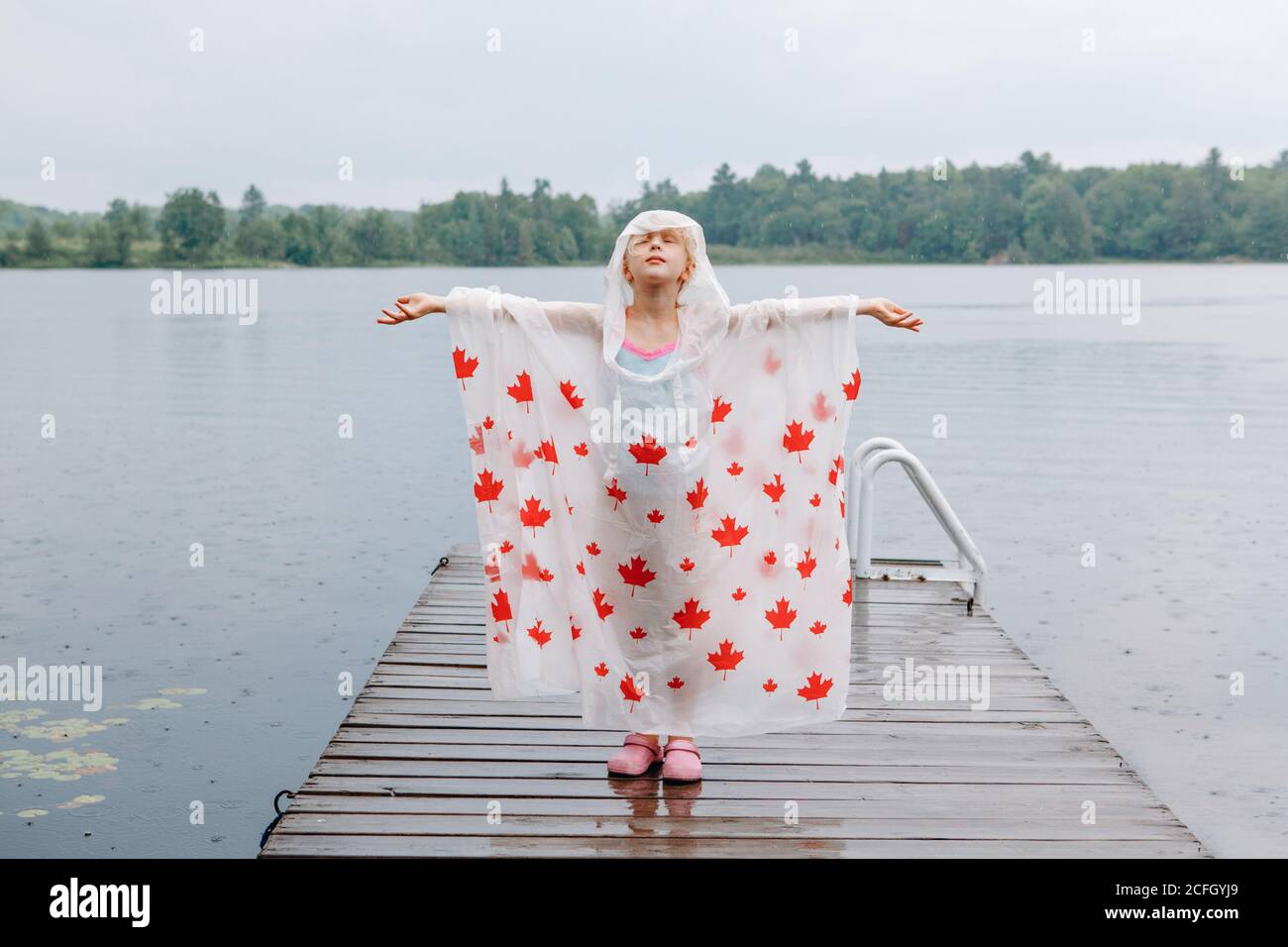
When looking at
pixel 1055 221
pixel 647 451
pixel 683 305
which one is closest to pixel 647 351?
pixel 683 305

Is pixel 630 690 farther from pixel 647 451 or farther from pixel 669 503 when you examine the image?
pixel 647 451

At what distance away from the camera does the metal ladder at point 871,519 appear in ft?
22.6

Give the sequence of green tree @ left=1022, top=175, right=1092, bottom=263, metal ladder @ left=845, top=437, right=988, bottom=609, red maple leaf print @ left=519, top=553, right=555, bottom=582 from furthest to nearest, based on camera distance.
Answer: green tree @ left=1022, top=175, right=1092, bottom=263 → metal ladder @ left=845, top=437, right=988, bottom=609 → red maple leaf print @ left=519, top=553, right=555, bottom=582

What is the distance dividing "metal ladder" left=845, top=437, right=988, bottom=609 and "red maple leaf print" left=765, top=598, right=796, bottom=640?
228 centimetres

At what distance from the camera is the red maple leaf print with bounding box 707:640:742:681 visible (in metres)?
4.42

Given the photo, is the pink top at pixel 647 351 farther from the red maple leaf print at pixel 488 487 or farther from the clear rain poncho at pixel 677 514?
the red maple leaf print at pixel 488 487

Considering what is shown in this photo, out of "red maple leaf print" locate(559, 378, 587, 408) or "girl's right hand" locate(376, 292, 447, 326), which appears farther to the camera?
"red maple leaf print" locate(559, 378, 587, 408)

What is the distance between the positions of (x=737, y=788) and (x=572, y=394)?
1.32 meters

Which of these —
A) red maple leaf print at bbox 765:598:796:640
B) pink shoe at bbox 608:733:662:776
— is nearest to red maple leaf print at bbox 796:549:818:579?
red maple leaf print at bbox 765:598:796:640

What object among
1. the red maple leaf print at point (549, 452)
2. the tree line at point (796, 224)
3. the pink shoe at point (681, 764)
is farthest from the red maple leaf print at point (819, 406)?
the tree line at point (796, 224)

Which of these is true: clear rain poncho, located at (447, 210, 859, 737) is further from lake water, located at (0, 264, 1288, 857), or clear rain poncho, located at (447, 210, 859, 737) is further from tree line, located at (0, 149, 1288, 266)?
tree line, located at (0, 149, 1288, 266)

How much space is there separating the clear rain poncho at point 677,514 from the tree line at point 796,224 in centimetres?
6295
